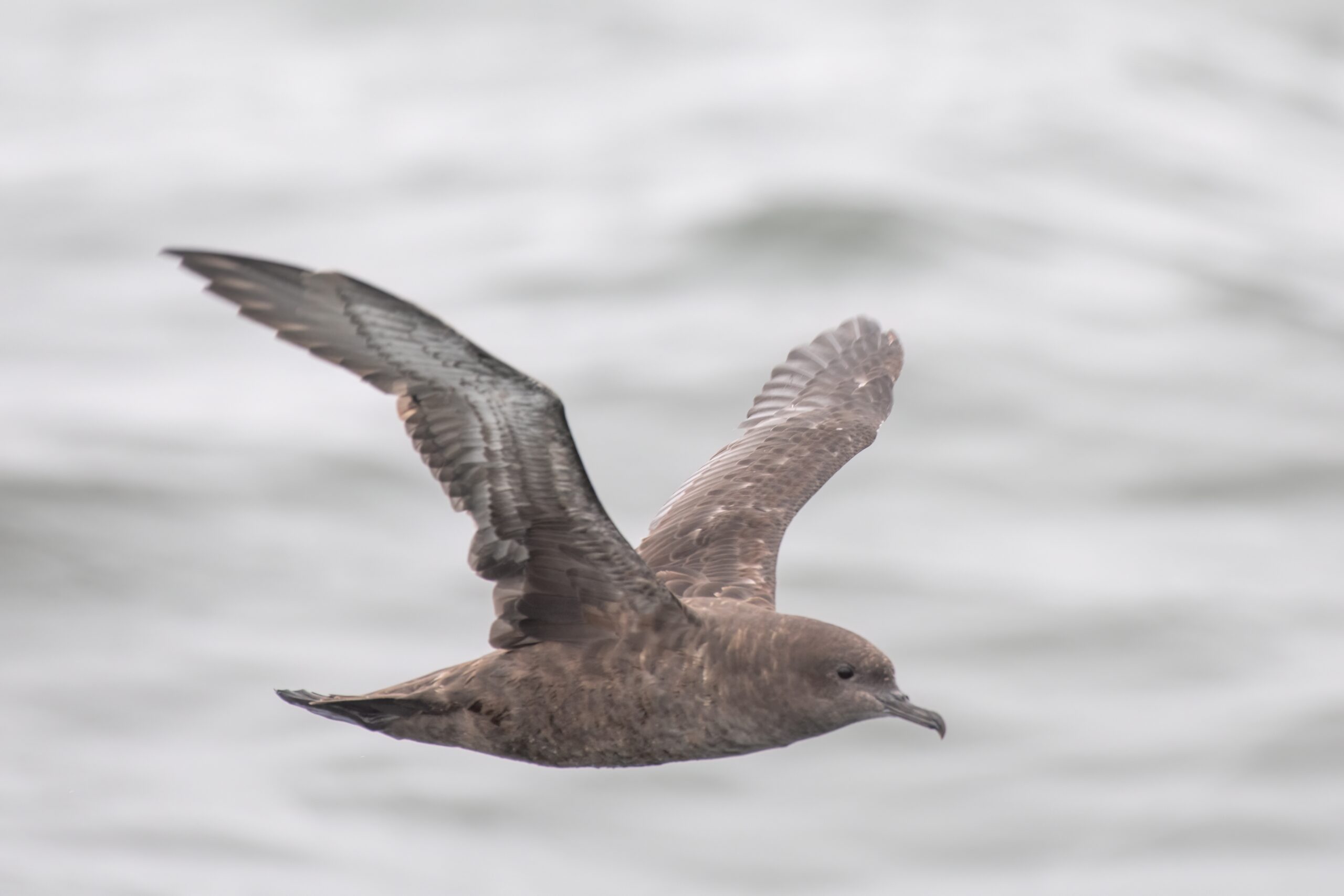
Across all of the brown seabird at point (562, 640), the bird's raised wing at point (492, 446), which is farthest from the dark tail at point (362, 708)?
the bird's raised wing at point (492, 446)

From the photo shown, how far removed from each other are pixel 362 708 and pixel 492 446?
4.54 feet

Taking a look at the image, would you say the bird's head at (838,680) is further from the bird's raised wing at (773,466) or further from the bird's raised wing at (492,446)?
the bird's raised wing at (773,466)

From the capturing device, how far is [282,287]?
22.7ft

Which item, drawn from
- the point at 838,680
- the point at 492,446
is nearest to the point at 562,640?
the point at 492,446

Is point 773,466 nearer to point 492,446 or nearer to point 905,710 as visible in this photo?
point 905,710

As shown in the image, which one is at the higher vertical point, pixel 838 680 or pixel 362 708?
pixel 838 680

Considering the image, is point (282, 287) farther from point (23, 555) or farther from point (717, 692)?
point (23, 555)

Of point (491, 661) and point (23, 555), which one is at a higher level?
point (23, 555)

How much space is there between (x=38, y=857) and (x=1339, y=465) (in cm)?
1970

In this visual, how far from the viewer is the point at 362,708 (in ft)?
26.8

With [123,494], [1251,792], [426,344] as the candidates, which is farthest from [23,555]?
[426,344]

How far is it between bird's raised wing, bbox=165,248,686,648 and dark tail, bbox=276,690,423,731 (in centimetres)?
48

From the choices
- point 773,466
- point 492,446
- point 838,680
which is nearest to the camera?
point 492,446

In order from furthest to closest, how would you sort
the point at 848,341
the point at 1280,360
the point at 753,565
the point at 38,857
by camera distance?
the point at 1280,360
the point at 38,857
the point at 848,341
the point at 753,565
